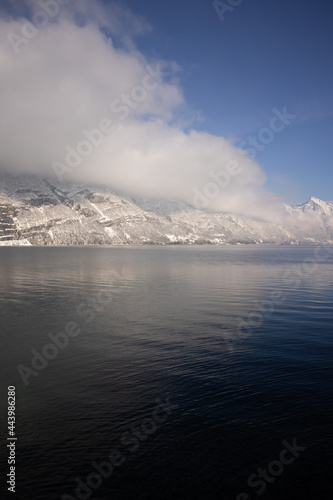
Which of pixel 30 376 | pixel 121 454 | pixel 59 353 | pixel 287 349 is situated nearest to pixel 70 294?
pixel 59 353

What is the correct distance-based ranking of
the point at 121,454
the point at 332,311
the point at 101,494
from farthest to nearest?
the point at 332,311, the point at 121,454, the point at 101,494

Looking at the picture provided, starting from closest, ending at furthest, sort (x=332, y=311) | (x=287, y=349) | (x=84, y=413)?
(x=84, y=413) → (x=287, y=349) → (x=332, y=311)

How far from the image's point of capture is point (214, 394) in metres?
17.4

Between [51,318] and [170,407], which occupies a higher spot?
[51,318]

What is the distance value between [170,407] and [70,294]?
130 feet

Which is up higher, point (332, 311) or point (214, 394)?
point (332, 311)

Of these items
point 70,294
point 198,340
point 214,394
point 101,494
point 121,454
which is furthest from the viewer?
point 70,294

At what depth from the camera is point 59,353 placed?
2470 cm

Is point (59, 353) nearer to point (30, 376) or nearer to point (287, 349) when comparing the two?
point (30, 376)

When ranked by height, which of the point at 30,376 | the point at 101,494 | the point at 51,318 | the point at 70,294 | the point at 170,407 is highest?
the point at 70,294

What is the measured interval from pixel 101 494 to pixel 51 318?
2733 centimetres

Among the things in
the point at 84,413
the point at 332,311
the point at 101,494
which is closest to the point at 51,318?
the point at 84,413

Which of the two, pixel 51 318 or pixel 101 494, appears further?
pixel 51 318

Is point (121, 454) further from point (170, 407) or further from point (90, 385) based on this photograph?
point (90, 385)
